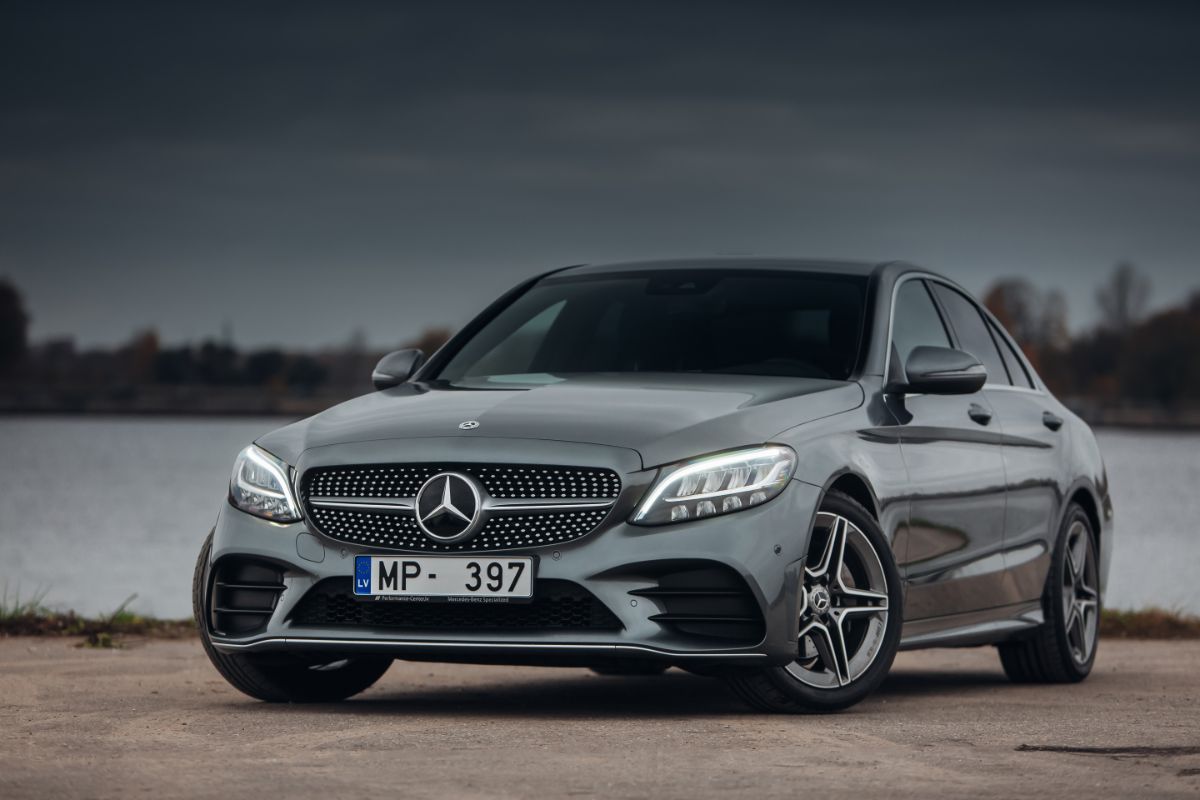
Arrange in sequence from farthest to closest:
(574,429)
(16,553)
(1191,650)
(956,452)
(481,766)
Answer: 1. (16,553)
2. (1191,650)
3. (956,452)
4. (574,429)
5. (481,766)

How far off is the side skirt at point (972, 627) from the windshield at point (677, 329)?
1021 mm

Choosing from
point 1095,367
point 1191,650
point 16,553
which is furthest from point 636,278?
point 1095,367

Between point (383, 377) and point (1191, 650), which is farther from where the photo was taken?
point (1191, 650)

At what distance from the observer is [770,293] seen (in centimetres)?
822

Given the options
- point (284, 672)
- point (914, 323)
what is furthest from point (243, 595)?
point (914, 323)

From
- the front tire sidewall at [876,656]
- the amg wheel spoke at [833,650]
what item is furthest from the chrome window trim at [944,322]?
the amg wheel spoke at [833,650]

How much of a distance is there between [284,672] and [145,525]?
105 ft

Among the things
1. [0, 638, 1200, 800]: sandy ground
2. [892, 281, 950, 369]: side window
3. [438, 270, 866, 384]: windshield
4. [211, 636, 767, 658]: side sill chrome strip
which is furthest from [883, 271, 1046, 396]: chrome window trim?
[211, 636, 767, 658]: side sill chrome strip

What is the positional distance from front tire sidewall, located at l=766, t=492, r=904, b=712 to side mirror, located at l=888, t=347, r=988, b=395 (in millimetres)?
752

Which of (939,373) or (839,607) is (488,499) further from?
(939,373)

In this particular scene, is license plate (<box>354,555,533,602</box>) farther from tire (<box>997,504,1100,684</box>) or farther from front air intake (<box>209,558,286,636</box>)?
tire (<box>997,504,1100,684</box>)

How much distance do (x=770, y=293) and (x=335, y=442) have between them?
2.09 metres

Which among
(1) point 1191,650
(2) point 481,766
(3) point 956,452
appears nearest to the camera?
(2) point 481,766

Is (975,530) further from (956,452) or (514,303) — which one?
(514,303)
